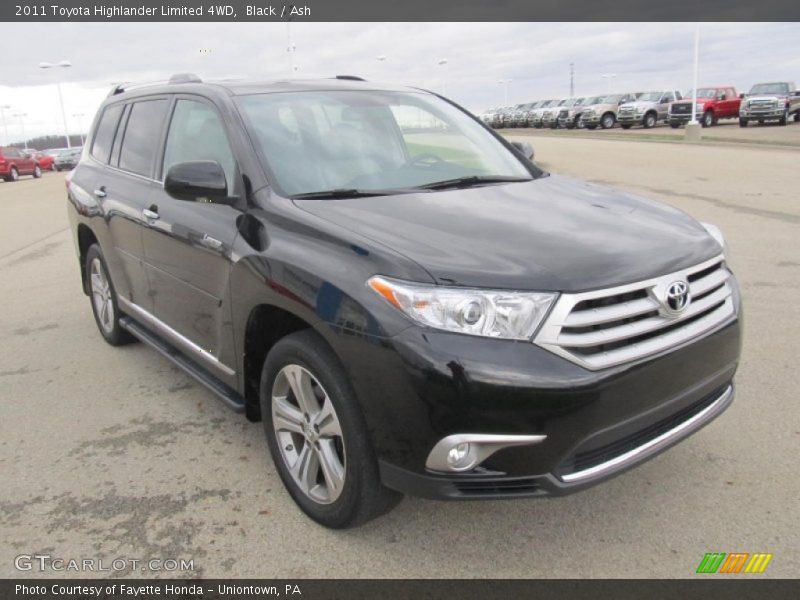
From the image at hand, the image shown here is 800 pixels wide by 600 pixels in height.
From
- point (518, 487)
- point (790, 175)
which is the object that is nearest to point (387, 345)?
point (518, 487)

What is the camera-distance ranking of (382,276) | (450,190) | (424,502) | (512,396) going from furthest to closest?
1. (450,190)
2. (424,502)
3. (382,276)
4. (512,396)

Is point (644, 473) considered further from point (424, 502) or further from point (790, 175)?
point (790, 175)

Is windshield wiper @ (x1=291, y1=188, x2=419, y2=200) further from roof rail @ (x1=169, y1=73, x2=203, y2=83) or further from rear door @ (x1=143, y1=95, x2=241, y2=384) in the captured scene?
roof rail @ (x1=169, y1=73, x2=203, y2=83)

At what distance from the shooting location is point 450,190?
11.2ft

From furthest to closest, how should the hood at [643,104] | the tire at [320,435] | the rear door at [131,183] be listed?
the hood at [643,104] < the rear door at [131,183] < the tire at [320,435]

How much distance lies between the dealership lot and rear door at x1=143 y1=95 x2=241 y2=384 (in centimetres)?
56

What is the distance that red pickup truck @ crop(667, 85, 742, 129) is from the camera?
36875 millimetres

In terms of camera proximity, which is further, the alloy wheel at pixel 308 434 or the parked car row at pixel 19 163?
→ the parked car row at pixel 19 163

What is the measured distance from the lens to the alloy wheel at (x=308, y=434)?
2.77 m

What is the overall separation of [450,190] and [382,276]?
109 cm

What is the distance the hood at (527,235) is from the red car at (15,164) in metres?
34.1

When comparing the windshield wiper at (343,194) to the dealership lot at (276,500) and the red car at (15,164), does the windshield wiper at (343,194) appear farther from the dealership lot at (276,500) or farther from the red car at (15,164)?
the red car at (15,164)

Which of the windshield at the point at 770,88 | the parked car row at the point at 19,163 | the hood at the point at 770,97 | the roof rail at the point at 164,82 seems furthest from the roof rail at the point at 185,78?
the windshield at the point at 770,88

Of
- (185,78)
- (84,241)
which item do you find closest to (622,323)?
(185,78)
